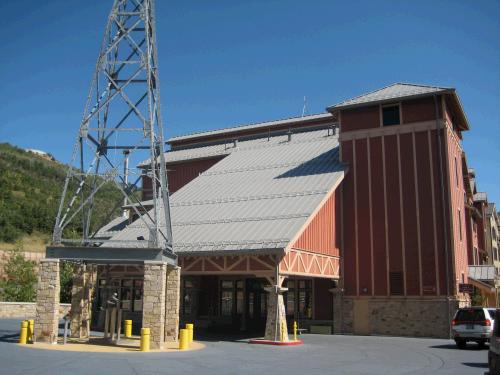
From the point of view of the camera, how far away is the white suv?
20.8 metres

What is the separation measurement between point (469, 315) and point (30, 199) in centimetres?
6836

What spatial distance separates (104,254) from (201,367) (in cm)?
726

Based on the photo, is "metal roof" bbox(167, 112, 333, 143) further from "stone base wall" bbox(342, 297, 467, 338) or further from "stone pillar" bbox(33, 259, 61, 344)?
"stone pillar" bbox(33, 259, 61, 344)

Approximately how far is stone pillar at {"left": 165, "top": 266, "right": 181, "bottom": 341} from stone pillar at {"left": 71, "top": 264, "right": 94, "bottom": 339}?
3876 millimetres

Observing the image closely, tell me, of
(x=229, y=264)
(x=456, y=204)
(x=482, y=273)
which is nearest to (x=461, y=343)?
(x=456, y=204)

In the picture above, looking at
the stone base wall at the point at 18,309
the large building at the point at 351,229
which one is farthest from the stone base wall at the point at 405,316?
the stone base wall at the point at 18,309

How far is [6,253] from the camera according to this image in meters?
53.4

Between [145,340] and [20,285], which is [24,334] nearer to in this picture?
[145,340]

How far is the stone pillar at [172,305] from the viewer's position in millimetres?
22062

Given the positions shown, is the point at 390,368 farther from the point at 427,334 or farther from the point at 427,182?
the point at 427,182

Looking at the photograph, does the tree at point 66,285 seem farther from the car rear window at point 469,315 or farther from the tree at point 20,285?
the car rear window at point 469,315

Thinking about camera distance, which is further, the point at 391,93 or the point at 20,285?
the point at 20,285

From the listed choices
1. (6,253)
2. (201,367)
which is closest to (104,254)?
(201,367)

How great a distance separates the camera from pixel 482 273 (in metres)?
31.8
